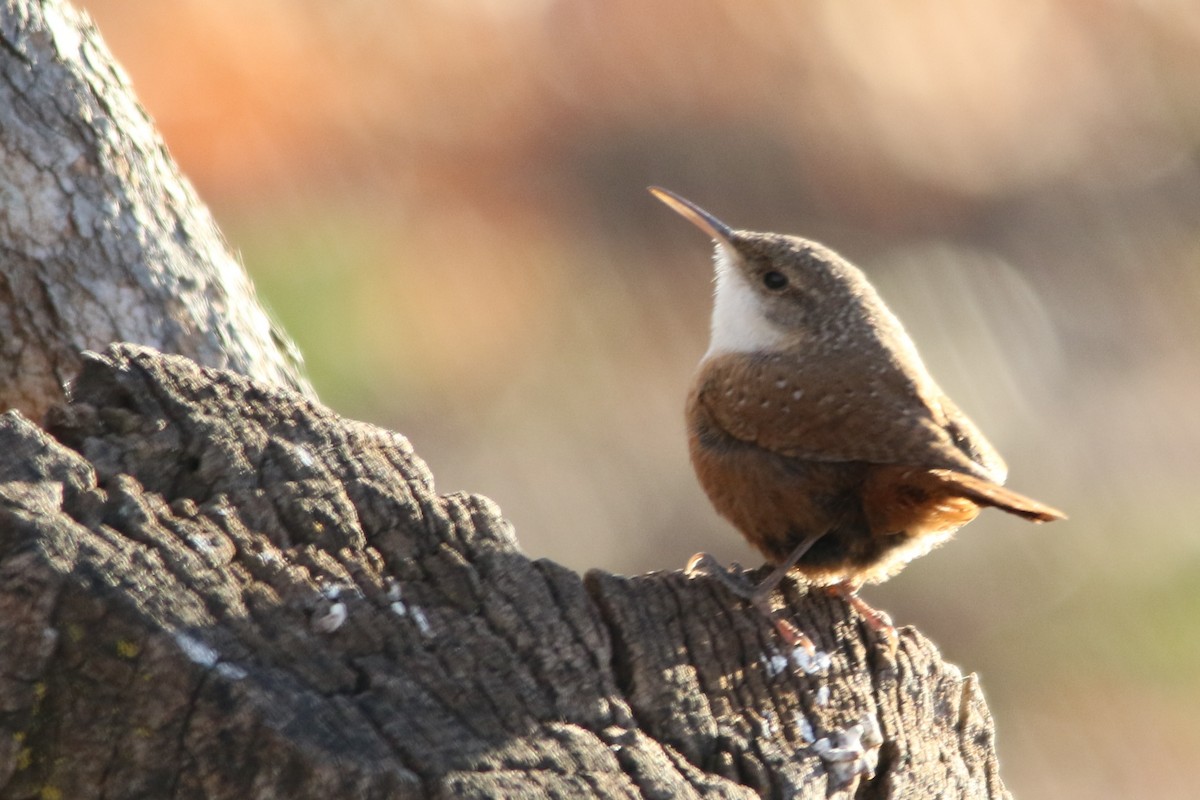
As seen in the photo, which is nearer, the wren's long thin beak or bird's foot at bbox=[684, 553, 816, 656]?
bird's foot at bbox=[684, 553, 816, 656]

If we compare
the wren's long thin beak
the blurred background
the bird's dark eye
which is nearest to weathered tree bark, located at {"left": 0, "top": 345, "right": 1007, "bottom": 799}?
the bird's dark eye

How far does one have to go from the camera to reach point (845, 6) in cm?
1050

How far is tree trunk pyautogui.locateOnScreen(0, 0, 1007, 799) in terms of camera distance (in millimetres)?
1938

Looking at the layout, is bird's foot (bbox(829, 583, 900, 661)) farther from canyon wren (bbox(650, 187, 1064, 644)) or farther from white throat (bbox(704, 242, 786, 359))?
white throat (bbox(704, 242, 786, 359))

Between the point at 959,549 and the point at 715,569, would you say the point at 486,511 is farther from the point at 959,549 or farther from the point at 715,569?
the point at 959,549

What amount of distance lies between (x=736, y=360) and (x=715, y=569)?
2.83 ft

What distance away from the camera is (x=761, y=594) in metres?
2.68

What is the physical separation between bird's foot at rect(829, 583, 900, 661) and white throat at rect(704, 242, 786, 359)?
2.48 ft

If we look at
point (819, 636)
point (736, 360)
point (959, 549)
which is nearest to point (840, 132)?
point (959, 549)

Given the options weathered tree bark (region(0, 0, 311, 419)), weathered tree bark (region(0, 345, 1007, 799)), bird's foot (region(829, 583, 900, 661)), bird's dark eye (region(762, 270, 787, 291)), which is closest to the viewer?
weathered tree bark (region(0, 345, 1007, 799))

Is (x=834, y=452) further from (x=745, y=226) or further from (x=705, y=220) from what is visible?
(x=745, y=226)

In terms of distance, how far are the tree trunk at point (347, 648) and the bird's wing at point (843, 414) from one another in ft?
1.15

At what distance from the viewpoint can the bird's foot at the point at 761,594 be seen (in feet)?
8.55

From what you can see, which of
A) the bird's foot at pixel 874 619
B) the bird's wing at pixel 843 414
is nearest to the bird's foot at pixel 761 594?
the bird's foot at pixel 874 619
